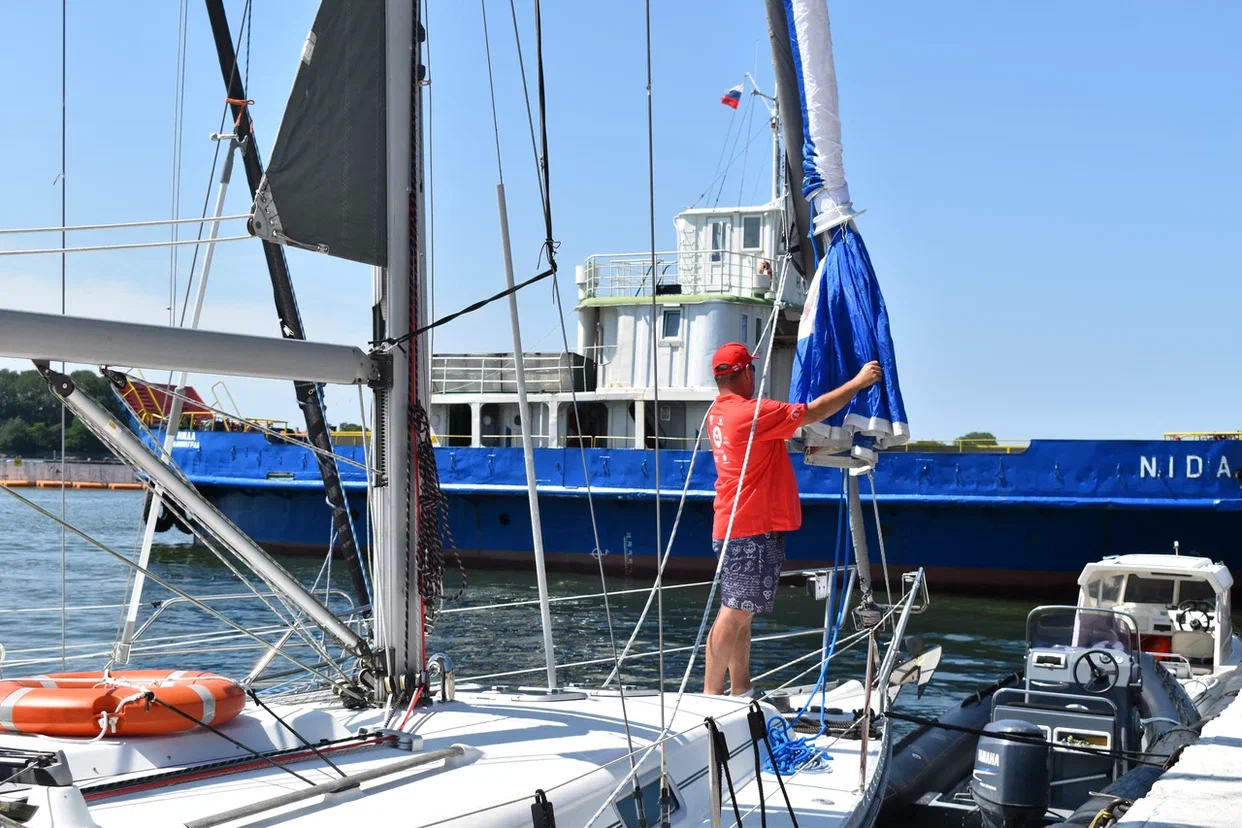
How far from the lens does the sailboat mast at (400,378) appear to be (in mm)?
3979

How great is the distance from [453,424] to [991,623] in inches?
480

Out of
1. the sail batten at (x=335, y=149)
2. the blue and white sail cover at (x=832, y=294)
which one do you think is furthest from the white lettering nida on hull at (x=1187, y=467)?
the sail batten at (x=335, y=149)

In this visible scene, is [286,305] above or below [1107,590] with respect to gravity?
above

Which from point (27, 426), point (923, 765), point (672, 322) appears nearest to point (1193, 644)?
point (923, 765)

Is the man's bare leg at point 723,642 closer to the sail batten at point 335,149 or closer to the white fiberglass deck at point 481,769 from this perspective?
the white fiberglass deck at point 481,769

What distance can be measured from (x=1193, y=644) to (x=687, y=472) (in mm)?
8216

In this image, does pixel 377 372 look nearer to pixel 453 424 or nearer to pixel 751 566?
pixel 751 566

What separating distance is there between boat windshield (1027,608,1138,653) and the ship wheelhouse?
12976 millimetres

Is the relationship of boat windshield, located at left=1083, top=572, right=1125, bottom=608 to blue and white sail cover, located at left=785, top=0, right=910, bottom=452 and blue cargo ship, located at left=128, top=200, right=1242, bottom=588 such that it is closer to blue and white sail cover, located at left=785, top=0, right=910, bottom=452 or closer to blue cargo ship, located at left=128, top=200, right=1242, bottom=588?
blue cargo ship, located at left=128, top=200, right=1242, bottom=588

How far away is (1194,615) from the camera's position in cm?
1153

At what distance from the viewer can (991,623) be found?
1538cm

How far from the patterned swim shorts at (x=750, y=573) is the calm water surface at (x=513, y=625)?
4423 millimetres

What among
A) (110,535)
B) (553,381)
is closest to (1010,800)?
(553,381)

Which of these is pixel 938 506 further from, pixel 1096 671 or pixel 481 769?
pixel 481 769
